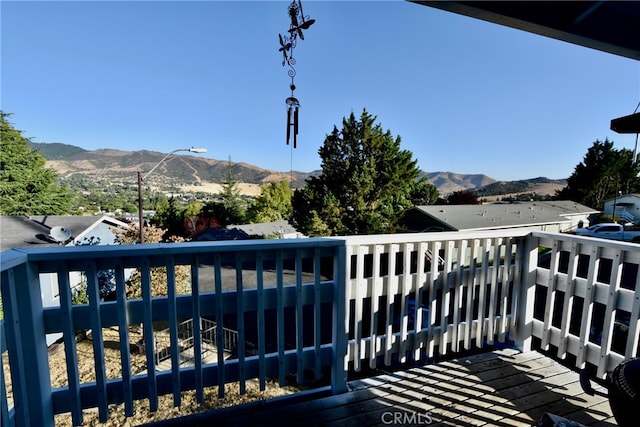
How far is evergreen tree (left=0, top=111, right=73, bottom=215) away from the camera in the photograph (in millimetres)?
16172

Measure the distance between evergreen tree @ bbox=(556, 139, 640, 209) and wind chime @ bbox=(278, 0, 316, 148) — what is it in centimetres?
3229

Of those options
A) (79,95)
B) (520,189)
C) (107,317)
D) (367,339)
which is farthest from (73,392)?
(520,189)

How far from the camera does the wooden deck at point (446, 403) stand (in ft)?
4.58

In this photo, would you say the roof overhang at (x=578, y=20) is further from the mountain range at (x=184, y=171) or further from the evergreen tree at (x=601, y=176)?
the evergreen tree at (x=601, y=176)

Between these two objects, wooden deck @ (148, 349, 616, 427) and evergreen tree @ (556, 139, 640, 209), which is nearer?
wooden deck @ (148, 349, 616, 427)

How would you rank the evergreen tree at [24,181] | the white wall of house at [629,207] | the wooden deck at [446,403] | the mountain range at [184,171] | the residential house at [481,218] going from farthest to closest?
the mountain range at [184,171] → the white wall of house at [629,207] → the evergreen tree at [24,181] → the residential house at [481,218] → the wooden deck at [446,403]

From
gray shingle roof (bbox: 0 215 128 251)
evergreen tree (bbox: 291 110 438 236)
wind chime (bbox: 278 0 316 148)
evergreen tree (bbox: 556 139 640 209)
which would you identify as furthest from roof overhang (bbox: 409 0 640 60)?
evergreen tree (bbox: 556 139 640 209)

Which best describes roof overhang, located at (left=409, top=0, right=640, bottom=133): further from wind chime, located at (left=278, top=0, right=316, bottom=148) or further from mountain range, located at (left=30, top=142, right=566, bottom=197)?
mountain range, located at (left=30, top=142, right=566, bottom=197)

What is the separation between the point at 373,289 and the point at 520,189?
39.4 m

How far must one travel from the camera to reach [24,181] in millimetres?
16844

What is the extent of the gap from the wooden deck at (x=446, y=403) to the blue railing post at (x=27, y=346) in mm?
531

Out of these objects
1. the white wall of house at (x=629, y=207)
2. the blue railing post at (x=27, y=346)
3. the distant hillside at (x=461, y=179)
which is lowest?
the white wall of house at (x=629, y=207)

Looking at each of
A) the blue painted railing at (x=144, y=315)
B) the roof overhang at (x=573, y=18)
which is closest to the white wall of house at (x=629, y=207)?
the roof overhang at (x=573, y=18)

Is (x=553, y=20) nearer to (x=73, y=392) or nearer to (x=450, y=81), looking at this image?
(x=73, y=392)
